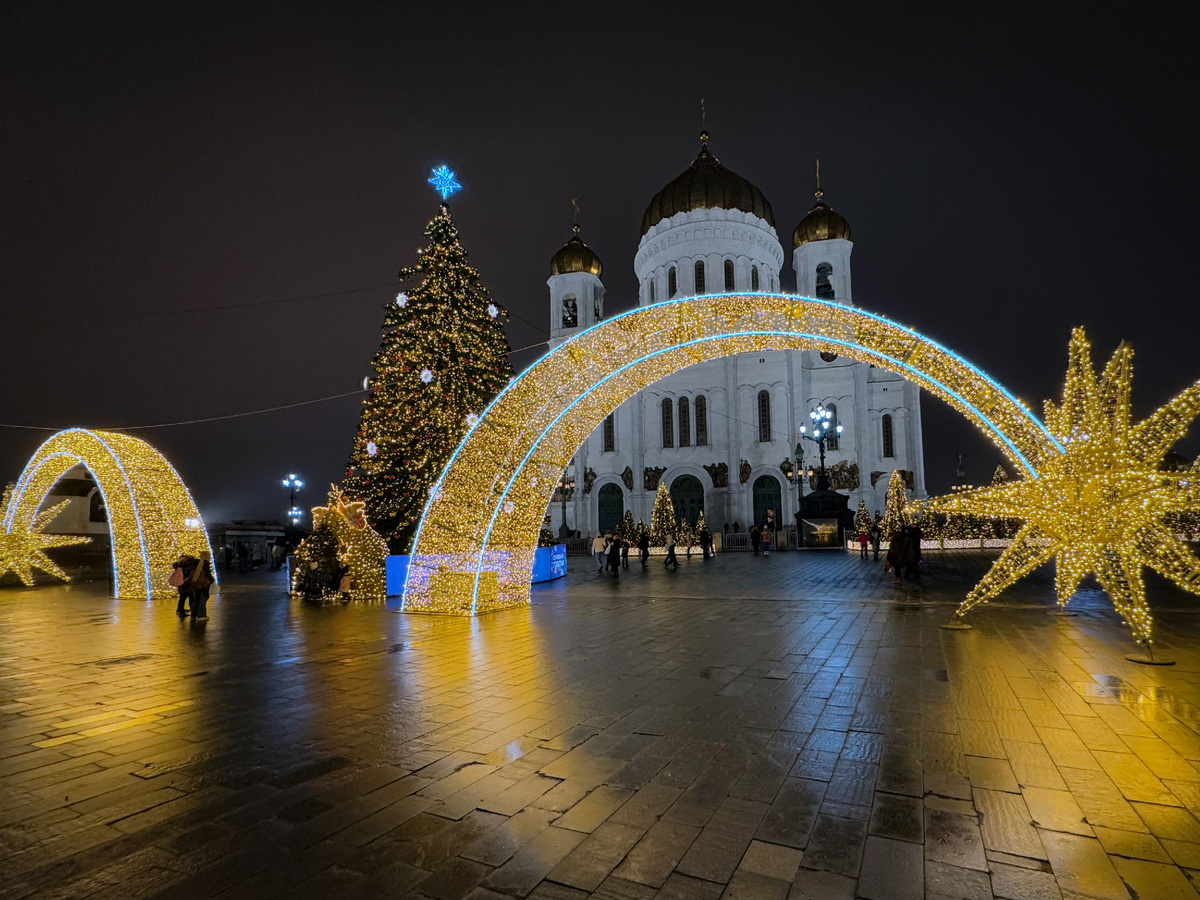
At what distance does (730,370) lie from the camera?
133 ft

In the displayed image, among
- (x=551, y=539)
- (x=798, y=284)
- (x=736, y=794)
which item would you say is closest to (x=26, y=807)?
(x=736, y=794)

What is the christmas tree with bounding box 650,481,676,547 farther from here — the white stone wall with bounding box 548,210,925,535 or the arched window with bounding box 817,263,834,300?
the arched window with bounding box 817,263,834,300

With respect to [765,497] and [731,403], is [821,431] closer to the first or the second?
[765,497]

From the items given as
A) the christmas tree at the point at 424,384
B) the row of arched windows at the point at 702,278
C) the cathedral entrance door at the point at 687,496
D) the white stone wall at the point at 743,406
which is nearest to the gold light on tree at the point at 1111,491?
the christmas tree at the point at 424,384

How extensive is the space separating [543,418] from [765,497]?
3014cm

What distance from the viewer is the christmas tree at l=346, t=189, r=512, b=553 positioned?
1795 centimetres

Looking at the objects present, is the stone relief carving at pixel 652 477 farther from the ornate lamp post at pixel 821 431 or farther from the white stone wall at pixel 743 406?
the ornate lamp post at pixel 821 431

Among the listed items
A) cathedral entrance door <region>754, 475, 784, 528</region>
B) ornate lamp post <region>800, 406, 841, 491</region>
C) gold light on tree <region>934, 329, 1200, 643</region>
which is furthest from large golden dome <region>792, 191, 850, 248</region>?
gold light on tree <region>934, 329, 1200, 643</region>

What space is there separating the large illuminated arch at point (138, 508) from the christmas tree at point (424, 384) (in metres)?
4.04

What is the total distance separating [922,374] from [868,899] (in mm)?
7605

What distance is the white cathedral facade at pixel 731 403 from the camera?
126 ft

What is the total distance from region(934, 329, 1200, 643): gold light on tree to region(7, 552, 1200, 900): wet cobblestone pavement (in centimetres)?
88

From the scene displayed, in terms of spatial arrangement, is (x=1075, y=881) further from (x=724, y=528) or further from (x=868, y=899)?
(x=724, y=528)

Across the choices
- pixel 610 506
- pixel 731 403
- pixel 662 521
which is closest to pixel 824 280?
pixel 731 403
